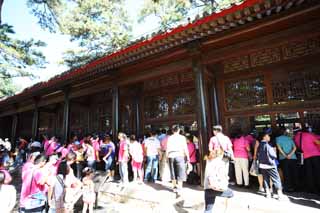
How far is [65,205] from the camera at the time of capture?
12.1ft

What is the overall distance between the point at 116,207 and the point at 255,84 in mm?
4758

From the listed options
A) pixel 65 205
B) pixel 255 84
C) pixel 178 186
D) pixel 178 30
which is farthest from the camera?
pixel 255 84

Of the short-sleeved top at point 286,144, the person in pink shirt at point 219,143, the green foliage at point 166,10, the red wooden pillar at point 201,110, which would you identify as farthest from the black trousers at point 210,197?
the green foliage at point 166,10

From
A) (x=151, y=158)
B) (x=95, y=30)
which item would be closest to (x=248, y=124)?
(x=151, y=158)

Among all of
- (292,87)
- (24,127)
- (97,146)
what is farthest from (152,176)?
(24,127)

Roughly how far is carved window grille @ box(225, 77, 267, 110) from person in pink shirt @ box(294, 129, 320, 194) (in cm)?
134

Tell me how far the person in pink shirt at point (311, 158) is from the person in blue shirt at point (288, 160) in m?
0.22

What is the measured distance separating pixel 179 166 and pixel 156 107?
11.3ft

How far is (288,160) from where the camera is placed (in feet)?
15.3

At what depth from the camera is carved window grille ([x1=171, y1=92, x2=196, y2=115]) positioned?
6777mm

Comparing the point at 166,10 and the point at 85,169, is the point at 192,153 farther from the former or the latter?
the point at 166,10

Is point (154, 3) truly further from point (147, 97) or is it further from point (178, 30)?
point (178, 30)

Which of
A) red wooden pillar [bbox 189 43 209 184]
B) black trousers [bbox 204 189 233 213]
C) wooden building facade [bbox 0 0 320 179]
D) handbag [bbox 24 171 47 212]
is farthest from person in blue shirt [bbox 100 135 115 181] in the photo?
black trousers [bbox 204 189 233 213]

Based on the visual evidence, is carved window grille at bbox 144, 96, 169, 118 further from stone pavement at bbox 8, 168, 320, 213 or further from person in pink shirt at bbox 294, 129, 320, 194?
person in pink shirt at bbox 294, 129, 320, 194
